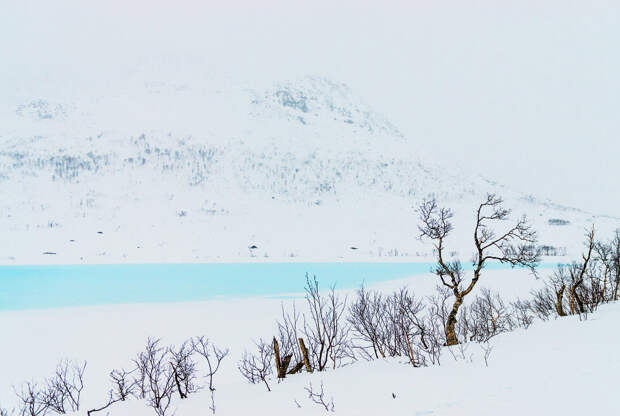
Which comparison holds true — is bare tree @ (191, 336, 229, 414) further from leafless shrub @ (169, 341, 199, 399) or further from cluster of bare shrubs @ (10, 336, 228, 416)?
leafless shrub @ (169, 341, 199, 399)

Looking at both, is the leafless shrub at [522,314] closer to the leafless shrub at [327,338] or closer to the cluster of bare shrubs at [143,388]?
the leafless shrub at [327,338]

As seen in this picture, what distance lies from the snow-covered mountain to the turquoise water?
392 inches

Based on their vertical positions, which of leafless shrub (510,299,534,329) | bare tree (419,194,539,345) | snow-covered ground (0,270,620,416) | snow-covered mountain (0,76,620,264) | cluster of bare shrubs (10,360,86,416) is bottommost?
leafless shrub (510,299,534,329)

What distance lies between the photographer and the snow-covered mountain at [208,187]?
85125 mm

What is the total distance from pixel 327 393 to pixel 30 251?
284 ft

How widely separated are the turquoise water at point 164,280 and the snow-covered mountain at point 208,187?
9.96 m

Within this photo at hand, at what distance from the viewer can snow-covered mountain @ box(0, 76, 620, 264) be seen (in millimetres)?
85125

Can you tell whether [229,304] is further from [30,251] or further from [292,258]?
[30,251]

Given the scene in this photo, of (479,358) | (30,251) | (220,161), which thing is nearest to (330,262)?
(30,251)

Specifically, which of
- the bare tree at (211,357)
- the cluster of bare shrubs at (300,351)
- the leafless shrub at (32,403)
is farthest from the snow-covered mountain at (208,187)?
the cluster of bare shrubs at (300,351)

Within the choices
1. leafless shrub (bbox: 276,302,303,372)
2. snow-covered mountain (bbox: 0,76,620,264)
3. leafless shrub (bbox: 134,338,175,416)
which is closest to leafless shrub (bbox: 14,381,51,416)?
leafless shrub (bbox: 134,338,175,416)

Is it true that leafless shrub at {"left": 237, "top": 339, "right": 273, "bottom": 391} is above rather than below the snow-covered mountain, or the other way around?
below

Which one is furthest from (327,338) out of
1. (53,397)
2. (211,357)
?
(53,397)

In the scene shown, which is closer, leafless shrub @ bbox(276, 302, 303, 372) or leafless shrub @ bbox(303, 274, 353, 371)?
leafless shrub @ bbox(303, 274, 353, 371)
